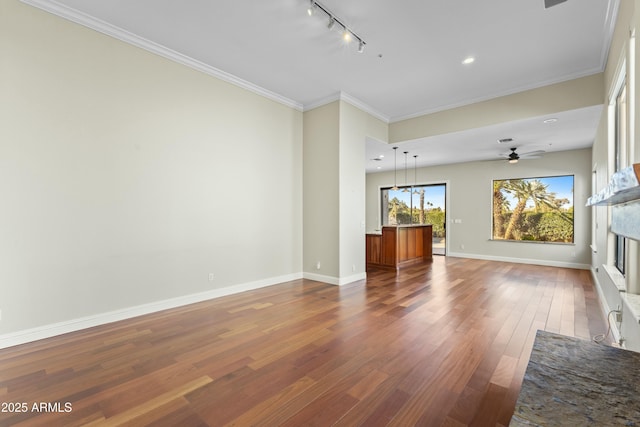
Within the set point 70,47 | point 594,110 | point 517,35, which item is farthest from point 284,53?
point 594,110

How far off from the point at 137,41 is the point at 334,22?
2431mm

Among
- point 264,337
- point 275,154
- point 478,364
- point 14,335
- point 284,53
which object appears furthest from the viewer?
point 275,154

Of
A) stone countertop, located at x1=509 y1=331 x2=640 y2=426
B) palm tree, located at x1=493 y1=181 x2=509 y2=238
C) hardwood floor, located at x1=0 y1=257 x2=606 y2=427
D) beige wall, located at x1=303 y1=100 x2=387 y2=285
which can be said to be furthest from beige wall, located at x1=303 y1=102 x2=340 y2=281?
palm tree, located at x1=493 y1=181 x2=509 y2=238

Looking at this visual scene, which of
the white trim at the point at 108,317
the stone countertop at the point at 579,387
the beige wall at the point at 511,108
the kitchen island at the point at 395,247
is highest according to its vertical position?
the beige wall at the point at 511,108

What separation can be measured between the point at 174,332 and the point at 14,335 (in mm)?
1415

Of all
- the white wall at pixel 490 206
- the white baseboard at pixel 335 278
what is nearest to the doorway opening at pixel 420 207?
the white wall at pixel 490 206

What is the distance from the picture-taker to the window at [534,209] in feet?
23.9

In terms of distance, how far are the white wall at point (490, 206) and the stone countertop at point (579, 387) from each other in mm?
7993

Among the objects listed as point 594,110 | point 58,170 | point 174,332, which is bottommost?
point 174,332

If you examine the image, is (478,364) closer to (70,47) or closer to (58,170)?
(58,170)

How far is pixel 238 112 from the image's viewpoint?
466 centimetres

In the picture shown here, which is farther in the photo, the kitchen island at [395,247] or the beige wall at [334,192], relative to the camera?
the kitchen island at [395,247]

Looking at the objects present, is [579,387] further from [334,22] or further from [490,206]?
[490,206]

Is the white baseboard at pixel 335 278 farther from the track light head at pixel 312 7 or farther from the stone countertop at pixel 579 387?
the stone countertop at pixel 579 387
